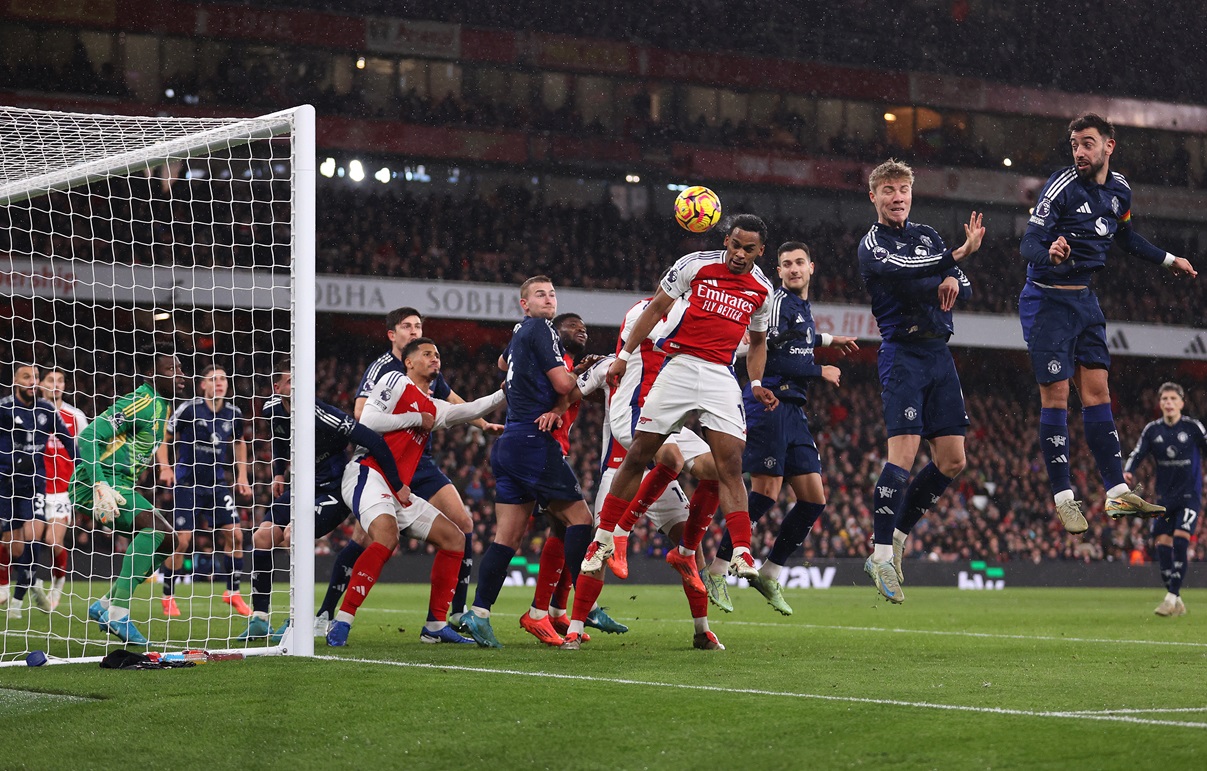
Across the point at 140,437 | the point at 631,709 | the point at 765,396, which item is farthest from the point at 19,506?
the point at 631,709

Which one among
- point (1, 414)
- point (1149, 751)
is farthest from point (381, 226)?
A: point (1149, 751)

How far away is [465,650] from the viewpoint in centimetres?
813

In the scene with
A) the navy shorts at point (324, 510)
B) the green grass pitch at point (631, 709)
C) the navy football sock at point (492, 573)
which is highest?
the navy shorts at point (324, 510)

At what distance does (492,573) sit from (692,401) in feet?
6.66

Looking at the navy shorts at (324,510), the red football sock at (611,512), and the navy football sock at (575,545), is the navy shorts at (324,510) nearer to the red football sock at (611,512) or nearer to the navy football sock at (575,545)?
the navy football sock at (575,545)

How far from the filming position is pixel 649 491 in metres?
8.00

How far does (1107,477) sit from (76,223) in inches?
733

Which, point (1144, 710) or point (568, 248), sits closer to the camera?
point (1144, 710)

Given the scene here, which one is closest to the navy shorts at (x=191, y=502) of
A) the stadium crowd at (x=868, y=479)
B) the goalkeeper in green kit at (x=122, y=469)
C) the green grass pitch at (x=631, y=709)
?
the goalkeeper in green kit at (x=122, y=469)

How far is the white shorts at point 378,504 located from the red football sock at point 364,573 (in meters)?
0.18

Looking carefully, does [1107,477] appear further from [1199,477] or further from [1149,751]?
→ [1199,477]

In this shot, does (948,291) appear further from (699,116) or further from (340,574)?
(699,116)

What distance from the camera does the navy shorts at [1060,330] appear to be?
26.5ft

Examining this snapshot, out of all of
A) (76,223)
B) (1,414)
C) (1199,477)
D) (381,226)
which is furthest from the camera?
(381,226)
